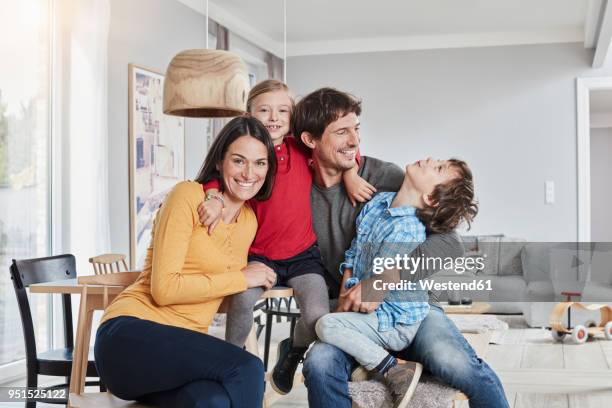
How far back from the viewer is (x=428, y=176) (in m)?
2.46

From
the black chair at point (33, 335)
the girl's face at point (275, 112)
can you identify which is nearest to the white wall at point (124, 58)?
the black chair at point (33, 335)

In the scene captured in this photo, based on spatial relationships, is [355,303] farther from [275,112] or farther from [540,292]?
[540,292]

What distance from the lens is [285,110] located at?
9.10 ft

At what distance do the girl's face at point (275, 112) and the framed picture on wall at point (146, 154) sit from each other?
3106 mm

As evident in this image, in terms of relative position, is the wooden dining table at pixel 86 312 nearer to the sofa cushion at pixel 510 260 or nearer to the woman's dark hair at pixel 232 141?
the woman's dark hair at pixel 232 141

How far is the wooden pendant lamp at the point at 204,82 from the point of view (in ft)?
10.1

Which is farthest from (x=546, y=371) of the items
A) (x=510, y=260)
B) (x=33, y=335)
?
(x=33, y=335)

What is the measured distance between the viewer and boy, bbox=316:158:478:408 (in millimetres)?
2344

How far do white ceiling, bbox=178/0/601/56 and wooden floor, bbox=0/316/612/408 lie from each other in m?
2.74

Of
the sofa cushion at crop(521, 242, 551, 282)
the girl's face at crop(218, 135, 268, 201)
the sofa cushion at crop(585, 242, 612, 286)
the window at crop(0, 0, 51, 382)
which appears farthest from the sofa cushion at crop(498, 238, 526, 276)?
the girl's face at crop(218, 135, 268, 201)

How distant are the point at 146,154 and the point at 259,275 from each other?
3.70 m

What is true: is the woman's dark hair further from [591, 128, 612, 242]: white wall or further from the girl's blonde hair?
[591, 128, 612, 242]: white wall

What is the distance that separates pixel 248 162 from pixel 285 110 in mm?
474

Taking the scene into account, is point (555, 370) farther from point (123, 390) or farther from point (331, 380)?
point (123, 390)
